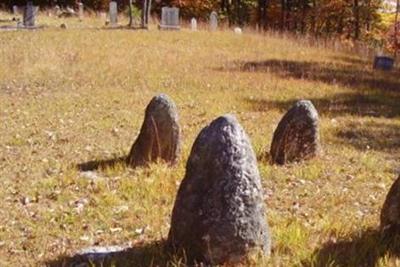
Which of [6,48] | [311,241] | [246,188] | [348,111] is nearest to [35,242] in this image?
[246,188]

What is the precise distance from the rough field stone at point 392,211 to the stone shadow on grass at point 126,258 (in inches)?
79.0

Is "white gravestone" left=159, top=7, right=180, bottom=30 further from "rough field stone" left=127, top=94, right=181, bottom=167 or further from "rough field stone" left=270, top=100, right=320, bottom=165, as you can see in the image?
"rough field stone" left=127, top=94, right=181, bottom=167

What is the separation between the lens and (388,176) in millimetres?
8680

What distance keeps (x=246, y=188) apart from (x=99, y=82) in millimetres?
11890

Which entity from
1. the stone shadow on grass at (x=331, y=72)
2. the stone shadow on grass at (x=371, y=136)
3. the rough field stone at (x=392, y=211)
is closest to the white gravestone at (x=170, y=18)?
the stone shadow on grass at (x=331, y=72)

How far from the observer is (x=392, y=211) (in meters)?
5.80

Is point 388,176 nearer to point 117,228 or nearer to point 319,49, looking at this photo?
point 117,228

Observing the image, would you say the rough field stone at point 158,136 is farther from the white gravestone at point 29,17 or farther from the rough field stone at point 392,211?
the white gravestone at point 29,17

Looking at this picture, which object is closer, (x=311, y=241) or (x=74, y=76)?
(x=311, y=241)

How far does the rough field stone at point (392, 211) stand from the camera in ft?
18.9

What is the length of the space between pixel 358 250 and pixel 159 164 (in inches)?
140

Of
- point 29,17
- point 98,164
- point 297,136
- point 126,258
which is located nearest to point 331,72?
point 297,136

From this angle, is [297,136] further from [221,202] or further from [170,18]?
[170,18]

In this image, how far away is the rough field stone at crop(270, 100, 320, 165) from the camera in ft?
29.6
